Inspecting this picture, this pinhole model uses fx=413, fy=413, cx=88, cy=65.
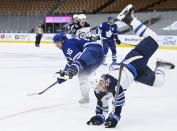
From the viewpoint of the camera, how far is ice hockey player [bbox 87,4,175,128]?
11.6 ft

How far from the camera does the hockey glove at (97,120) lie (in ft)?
11.9

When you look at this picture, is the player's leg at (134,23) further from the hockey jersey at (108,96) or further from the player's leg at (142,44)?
the hockey jersey at (108,96)

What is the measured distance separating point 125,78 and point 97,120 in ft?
1.45

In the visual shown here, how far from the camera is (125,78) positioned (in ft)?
11.8

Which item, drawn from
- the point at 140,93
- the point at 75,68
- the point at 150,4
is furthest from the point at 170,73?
the point at 150,4

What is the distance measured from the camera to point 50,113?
13.7 ft

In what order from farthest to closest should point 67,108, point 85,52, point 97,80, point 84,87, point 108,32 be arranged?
1. point 108,32
2. point 84,87
3. point 67,108
4. point 85,52
5. point 97,80

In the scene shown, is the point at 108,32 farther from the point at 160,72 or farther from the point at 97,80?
the point at 97,80

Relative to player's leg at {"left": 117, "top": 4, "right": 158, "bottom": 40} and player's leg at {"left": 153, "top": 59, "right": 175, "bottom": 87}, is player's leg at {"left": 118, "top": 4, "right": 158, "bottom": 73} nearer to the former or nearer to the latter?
player's leg at {"left": 117, "top": 4, "right": 158, "bottom": 40}

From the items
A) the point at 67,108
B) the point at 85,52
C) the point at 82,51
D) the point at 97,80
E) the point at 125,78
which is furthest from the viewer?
the point at 67,108

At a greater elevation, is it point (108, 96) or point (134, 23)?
point (134, 23)

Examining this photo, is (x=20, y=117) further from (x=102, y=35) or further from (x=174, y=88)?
(x=102, y=35)

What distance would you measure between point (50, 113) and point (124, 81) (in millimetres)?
980

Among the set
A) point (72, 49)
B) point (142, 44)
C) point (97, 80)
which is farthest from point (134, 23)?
point (97, 80)
